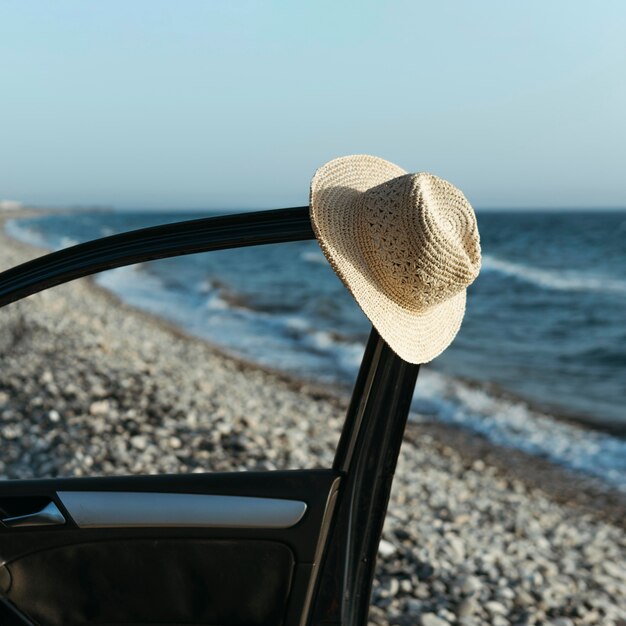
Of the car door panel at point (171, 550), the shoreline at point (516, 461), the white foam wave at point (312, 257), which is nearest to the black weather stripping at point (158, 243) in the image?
the car door panel at point (171, 550)

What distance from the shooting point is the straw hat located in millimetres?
1839

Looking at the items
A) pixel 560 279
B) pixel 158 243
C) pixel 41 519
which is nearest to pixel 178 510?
pixel 41 519

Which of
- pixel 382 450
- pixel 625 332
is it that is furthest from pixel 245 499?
pixel 625 332

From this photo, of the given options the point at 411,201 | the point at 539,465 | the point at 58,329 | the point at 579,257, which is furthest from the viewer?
the point at 579,257

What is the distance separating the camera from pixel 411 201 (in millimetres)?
1855

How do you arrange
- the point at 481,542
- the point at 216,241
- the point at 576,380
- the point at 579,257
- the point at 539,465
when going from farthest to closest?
the point at 579,257, the point at 576,380, the point at 539,465, the point at 481,542, the point at 216,241

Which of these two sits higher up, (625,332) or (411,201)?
(411,201)

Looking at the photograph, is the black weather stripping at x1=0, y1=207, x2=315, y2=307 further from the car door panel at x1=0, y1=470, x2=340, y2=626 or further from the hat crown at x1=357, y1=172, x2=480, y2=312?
the car door panel at x1=0, y1=470, x2=340, y2=626

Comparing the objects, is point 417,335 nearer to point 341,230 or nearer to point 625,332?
point 341,230

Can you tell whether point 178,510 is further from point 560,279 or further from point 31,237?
point 31,237

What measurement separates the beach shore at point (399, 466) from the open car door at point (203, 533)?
5.66 feet

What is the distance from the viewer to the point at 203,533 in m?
1.95

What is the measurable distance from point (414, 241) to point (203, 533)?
0.87 m

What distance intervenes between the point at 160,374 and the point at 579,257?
3337cm
